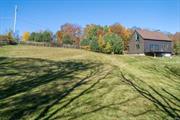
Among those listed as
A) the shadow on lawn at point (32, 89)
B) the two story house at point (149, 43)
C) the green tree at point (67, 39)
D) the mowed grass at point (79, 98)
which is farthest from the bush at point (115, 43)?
the mowed grass at point (79, 98)

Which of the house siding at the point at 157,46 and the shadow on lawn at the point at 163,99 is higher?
the house siding at the point at 157,46

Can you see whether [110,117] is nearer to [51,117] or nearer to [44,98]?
[51,117]

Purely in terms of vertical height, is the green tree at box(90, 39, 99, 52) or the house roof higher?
the house roof

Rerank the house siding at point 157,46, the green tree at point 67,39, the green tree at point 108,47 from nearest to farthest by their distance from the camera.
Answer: the green tree at point 108,47, the house siding at point 157,46, the green tree at point 67,39

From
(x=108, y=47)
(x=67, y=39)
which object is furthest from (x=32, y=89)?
(x=67, y=39)

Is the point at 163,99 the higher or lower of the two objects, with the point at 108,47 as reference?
lower

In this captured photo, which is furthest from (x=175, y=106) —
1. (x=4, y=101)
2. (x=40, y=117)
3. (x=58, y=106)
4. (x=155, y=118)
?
(x=4, y=101)

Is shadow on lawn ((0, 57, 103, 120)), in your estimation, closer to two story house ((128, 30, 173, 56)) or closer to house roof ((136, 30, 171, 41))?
two story house ((128, 30, 173, 56))

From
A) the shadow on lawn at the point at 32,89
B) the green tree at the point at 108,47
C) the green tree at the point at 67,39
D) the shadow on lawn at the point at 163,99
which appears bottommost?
the shadow on lawn at the point at 163,99

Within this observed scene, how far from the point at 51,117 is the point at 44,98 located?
2050 millimetres

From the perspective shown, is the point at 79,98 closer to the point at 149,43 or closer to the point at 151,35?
the point at 149,43

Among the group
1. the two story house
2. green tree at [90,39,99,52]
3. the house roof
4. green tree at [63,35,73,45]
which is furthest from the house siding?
green tree at [63,35,73,45]

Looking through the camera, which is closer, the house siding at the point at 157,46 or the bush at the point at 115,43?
the bush at the point at 115,43

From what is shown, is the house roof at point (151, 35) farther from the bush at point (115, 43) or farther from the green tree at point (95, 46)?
the green tree at point (95, 46)
